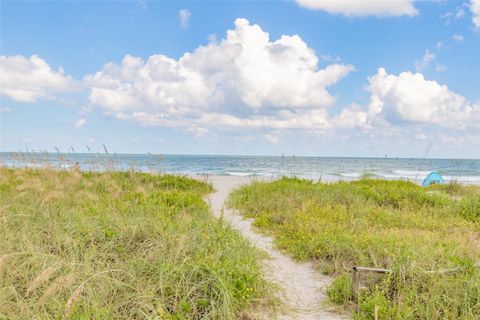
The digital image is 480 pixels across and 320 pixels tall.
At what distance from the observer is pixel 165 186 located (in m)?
15.3

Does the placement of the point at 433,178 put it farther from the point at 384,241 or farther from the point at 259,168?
the point at 259,168

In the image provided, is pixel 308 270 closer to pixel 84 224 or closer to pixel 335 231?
pixel 335 231

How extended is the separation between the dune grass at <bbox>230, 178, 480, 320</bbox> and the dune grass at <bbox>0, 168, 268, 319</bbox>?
4.57 feet

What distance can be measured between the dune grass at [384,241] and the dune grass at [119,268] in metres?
1.39

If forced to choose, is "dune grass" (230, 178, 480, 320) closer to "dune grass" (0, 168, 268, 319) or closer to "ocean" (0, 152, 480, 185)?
"dune grass" (0, 168, 268, 319)

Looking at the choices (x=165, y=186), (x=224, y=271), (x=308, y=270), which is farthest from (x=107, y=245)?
(x=165, y=186)

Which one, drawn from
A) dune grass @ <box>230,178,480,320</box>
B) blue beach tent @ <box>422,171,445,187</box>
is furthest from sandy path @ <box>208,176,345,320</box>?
blue beach tent @ <box>422,171,445,187</box>

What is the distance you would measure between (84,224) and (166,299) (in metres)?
2.72

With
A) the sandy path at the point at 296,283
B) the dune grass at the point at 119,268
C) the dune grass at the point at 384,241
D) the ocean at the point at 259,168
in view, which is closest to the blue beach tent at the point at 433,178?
the ocean at the point at 259,168

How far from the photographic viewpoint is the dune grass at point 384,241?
15.6 ft

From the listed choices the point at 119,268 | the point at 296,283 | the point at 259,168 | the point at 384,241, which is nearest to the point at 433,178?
the point at 384,241

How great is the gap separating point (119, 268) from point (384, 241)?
15.6 ft

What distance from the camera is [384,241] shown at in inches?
276

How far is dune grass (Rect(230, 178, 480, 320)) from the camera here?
4746 millimetres
